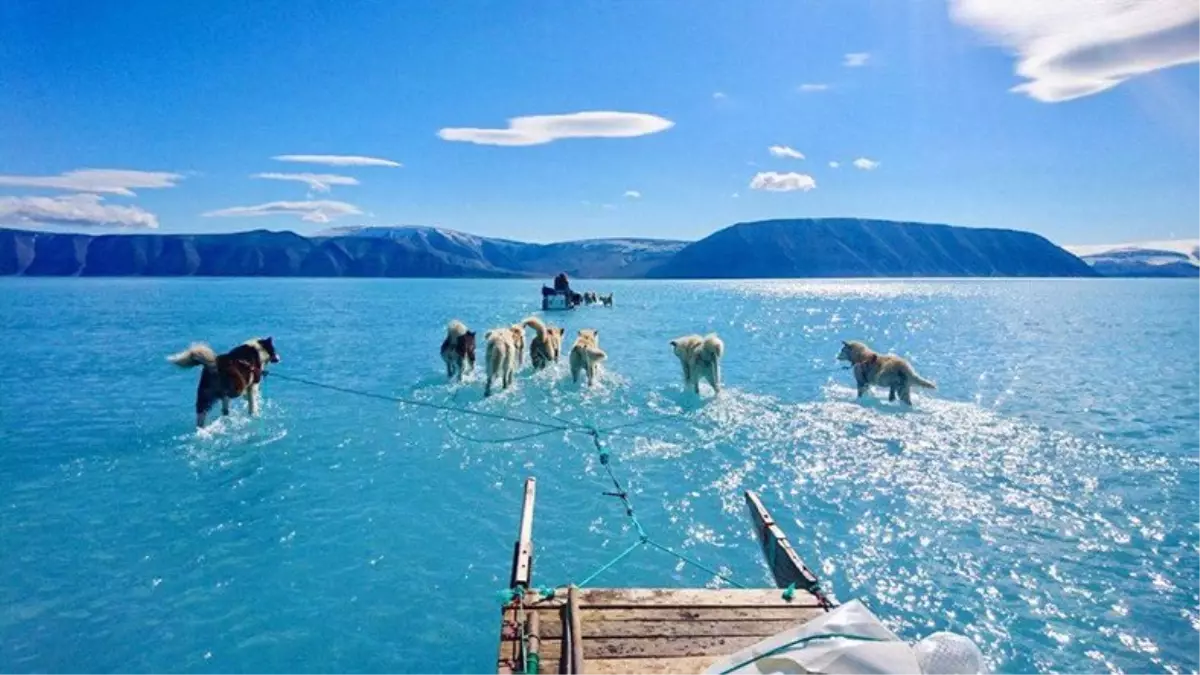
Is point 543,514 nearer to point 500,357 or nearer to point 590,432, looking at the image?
point 590,432

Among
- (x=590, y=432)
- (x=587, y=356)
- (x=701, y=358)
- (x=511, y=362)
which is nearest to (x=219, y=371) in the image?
(x=511, y=362)

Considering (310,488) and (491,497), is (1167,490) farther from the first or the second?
(310,488)

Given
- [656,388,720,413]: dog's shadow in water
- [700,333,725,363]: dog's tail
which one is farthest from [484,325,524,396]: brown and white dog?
[700,333,725,363]: dog's tail

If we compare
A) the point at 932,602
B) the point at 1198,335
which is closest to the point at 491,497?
the point at 932,602

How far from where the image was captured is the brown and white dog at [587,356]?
2256cm

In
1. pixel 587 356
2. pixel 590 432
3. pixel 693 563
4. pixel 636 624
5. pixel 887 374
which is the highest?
pixel 587 356

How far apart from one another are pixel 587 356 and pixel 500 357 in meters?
3.32

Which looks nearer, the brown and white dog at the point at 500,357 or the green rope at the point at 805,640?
the green rope at the point at 805,640

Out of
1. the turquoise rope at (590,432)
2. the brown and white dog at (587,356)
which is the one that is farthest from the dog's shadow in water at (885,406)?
the brown and white dog at (587,356)

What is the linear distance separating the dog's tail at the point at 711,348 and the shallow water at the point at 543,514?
1.69 metres

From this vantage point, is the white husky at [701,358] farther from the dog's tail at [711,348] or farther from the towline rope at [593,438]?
the towline rope at [593,438]

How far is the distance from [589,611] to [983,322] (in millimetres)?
69869

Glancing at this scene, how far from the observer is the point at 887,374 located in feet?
67.8

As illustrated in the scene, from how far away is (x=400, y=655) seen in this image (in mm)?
7477
